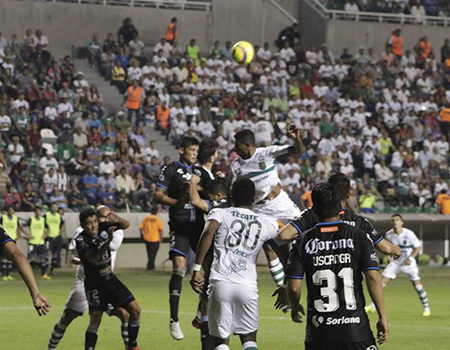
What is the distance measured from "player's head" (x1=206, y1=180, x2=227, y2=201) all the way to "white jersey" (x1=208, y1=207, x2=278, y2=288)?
5.95 feet

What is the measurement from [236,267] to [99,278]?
2585mm

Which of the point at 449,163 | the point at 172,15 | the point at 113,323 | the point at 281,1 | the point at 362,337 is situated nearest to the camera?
the point at 362,337

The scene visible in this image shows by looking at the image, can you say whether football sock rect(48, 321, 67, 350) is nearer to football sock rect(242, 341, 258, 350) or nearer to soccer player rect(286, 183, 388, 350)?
football sock rect(242, 341, 258, 350)

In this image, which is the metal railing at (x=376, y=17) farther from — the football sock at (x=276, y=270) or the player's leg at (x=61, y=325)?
the player's leg at (x=61, y=325)

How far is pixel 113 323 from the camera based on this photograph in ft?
59.3

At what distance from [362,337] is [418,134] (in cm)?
3040

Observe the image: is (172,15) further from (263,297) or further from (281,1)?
(263,297)

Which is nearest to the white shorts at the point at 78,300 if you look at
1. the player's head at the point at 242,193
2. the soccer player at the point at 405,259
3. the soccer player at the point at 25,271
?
the player's head at the point at 242,193

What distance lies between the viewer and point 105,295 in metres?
12.1

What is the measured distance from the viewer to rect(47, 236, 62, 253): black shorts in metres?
28.1

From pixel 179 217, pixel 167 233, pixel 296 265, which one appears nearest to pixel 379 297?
pixel 296 265

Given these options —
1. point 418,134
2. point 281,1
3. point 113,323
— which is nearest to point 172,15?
point 281,1

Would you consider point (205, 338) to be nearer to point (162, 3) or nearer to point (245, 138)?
point (245, 138)

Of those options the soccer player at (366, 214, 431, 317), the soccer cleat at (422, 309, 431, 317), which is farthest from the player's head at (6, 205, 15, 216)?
the soccer cleat at (422, 309, 431, 317)
